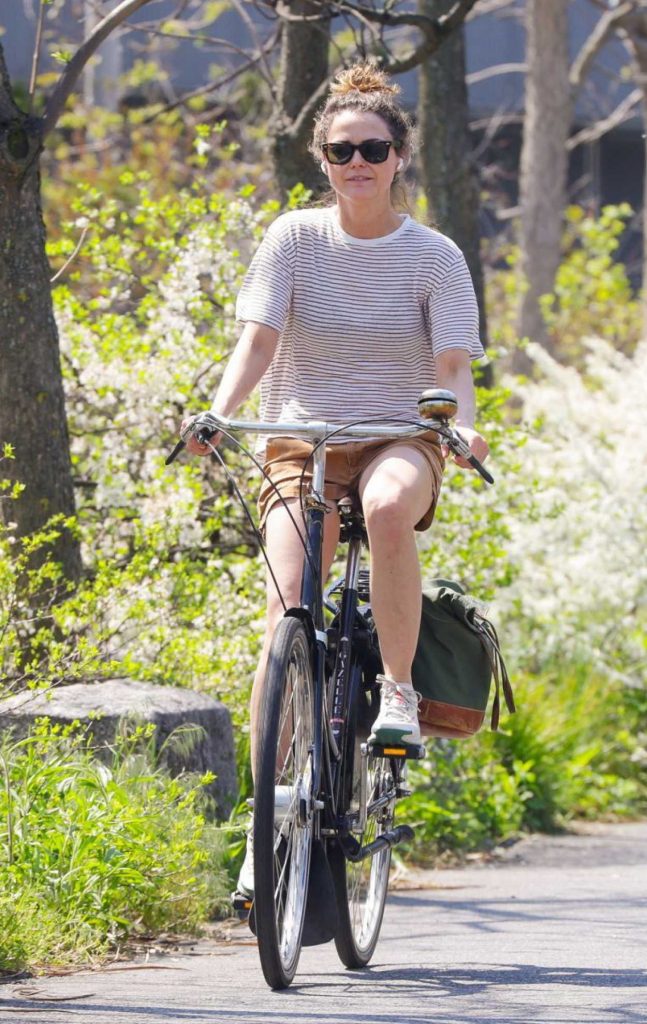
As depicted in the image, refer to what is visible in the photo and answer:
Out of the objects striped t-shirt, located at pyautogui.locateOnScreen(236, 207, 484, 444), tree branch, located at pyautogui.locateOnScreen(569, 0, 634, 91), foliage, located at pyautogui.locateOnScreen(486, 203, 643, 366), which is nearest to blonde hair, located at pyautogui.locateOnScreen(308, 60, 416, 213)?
striped t-shirt, located at pyautogui.locateOnScreen(236, 207, 484, 444)

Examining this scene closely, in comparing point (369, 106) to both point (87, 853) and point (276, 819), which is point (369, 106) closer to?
point (276, 819)

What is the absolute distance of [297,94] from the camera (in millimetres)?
8766

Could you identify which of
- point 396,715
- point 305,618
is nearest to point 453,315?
point 305,618

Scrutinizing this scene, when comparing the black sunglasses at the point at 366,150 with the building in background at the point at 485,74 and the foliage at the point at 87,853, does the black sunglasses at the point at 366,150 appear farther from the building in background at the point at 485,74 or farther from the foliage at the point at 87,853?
the building in background at the point at 485,74

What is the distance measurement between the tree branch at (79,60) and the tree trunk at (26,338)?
10 cm

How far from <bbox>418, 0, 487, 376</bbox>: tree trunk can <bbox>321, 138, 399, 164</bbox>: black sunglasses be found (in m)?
6.13

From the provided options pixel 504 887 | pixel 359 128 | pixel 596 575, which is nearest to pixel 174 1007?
pixel 359 128

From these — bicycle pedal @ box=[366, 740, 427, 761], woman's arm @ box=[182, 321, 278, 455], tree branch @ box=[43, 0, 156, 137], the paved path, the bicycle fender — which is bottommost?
the paved path

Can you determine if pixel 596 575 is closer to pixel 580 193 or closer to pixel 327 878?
pixel 327 878

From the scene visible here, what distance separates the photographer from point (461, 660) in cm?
490

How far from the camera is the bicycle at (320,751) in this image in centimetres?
405

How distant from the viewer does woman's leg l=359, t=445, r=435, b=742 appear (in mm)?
4449

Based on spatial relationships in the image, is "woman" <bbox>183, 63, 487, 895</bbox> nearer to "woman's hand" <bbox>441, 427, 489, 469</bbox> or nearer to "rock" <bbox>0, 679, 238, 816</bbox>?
"woman's hand" <bbox>441, 427, 489, 469</bbox>

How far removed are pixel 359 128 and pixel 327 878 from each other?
206 centimetres
